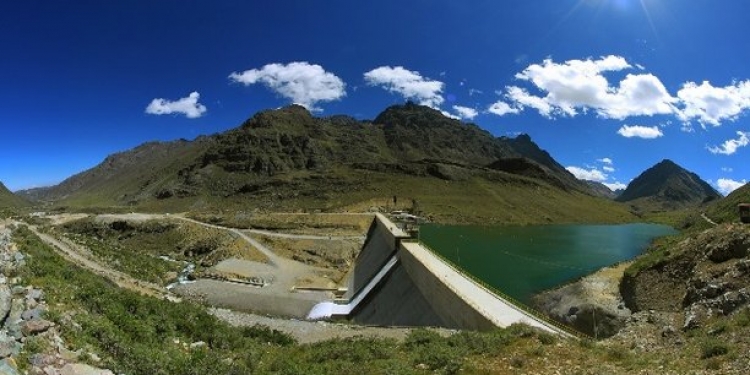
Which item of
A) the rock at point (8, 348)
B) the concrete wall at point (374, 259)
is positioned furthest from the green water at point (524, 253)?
the rock at point (8, 348)

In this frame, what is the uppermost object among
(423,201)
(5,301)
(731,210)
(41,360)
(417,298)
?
(423,201)

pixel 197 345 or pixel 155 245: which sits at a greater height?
pixel 155 245

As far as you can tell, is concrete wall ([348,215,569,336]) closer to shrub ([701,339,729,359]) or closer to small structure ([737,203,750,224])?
shrub ([701,339,729,359])

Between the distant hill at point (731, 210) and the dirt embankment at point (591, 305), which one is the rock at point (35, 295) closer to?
the dirt embankment at point (591, 305)

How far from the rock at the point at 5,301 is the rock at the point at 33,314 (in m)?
0.50

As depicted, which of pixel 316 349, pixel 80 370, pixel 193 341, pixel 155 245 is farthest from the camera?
pixel 155 245

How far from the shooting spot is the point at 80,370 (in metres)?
13.1

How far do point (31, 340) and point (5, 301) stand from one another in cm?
207

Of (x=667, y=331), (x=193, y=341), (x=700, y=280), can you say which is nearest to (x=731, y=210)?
(x=700, y=280)

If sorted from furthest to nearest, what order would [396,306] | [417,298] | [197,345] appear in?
[396,306] → [417,298] → [197,345]

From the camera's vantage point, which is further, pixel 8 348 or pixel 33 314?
pixel 33 314

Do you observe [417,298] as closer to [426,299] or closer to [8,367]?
[426,299]

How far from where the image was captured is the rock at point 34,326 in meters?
14.0

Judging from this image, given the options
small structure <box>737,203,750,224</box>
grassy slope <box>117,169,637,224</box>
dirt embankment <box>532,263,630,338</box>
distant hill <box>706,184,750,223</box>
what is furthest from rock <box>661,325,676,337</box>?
grassy slope <box>117,169,637,224</box>
